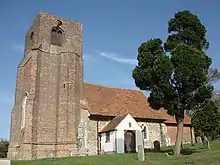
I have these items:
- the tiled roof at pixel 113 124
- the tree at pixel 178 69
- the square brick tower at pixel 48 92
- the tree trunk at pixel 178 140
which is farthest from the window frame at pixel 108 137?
the tree trunk at pixel 178 140

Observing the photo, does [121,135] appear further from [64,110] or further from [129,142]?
[64,110]

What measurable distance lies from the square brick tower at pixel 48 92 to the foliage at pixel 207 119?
1221cm

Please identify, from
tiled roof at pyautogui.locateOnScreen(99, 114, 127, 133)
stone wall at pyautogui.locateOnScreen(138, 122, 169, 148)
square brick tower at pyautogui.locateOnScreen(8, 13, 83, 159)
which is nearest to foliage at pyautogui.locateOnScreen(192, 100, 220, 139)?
tiled roof at pyautogui.locateOnScreen(99, 114, 127, 133)

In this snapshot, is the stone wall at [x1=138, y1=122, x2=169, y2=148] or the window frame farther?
the stone wall at [x1=138, y1=122, x2=169, y2=148]

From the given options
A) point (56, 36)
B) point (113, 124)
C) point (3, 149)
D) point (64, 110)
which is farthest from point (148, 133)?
point (3, 149)

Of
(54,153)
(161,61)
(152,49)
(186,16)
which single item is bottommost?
(54,153)

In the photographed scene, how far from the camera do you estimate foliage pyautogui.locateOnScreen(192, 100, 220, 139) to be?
26.0 metres

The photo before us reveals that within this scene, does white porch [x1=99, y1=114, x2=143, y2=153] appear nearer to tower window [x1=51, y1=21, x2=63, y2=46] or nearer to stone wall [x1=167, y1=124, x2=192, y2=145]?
stone wall [x1=167, y1=124, x2=192, y2=145]

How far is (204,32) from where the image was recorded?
25.7m

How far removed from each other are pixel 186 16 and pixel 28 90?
1750 centimetres

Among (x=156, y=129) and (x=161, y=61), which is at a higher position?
(x=161, y=61)

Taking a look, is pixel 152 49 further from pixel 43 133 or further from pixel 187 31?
pixel 43 133

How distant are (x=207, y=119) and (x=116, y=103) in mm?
11962

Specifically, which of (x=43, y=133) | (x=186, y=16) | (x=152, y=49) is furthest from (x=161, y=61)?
(x=43, y=133)
